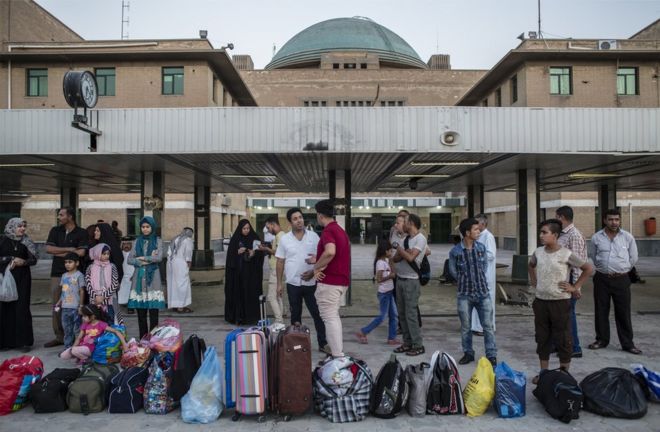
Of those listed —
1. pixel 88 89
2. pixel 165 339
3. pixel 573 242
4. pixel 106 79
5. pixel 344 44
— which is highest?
pixel 344 44

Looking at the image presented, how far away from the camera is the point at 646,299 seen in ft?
36.8

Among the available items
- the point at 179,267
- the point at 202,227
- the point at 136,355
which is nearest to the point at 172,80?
the point at 202,227

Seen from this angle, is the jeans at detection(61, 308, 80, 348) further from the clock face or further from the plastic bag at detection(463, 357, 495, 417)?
the plastic bag at detection(463, 357, 495, 417)

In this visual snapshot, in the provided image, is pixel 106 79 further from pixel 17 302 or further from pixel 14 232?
pixel 17 302

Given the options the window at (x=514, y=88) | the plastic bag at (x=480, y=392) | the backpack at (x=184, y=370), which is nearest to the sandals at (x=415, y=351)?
the plastic bag at (x=480, y=392)

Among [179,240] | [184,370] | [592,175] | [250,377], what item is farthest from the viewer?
[592,175]

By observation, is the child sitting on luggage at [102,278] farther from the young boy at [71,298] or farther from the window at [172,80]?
the window at [172,80]

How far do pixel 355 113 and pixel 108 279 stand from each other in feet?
17.0

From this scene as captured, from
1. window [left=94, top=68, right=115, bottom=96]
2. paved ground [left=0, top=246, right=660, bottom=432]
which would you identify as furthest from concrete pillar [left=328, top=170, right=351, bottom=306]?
window [left=94, top=68, right=115, bottom=96]

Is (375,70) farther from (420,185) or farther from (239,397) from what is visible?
(239,397)

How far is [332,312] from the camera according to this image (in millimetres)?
5195

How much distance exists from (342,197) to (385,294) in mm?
4577

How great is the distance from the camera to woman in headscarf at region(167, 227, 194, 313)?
8.79 metres

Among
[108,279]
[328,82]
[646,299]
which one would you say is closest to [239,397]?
[108,279]
